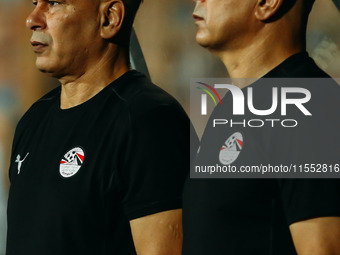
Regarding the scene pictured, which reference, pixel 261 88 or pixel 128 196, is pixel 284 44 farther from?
pixel 128 196

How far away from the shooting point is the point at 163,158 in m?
1.73

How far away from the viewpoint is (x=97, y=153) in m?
1.77

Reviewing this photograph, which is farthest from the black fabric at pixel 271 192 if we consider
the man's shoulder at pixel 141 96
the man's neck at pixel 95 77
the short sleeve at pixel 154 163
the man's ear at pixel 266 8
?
the man's neck at pixel 95 77

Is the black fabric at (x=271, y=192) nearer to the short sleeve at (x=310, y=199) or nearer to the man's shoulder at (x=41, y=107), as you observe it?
the short sleeve at (x=310, y=199)

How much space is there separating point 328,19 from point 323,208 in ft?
3.08

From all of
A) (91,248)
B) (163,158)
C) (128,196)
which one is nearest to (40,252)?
(91,248)

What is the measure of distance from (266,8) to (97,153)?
1.92 feet

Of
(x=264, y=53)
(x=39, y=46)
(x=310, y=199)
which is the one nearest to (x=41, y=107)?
(x=39, y=46)

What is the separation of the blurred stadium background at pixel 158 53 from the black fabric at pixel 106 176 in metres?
0.41

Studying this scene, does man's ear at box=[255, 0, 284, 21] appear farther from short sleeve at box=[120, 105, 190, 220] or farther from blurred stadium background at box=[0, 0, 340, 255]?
blurred stadium background at box=[0, 0, 340, 255]

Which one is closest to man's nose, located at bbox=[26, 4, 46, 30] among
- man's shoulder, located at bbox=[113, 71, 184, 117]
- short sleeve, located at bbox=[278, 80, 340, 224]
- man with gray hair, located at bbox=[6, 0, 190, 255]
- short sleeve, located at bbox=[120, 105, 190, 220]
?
man with gray hair, located at bbox=[6, 0, 190, 255]

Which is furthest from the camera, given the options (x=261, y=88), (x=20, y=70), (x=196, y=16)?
(x=20, y=70)

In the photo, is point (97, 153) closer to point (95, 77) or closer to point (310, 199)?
point (95, 77)

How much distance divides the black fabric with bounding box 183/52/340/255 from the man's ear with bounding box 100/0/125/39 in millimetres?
591
